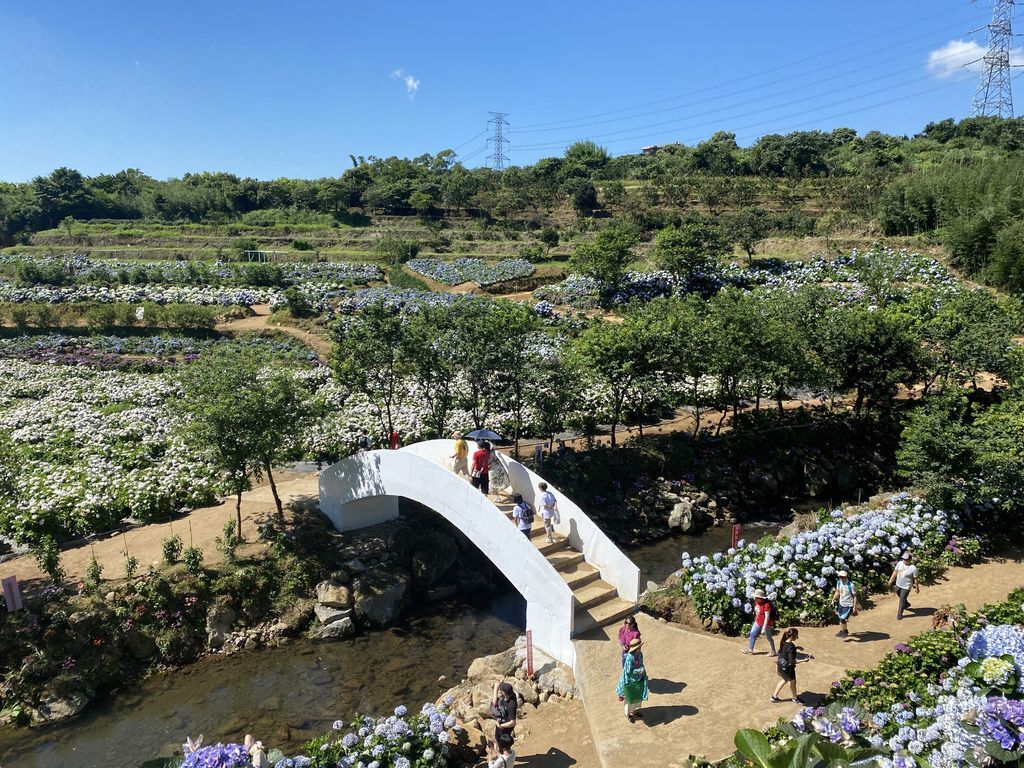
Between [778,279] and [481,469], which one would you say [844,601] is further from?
[778,279]

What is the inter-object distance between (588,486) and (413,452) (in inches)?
308

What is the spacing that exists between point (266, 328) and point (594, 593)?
33.9 metres

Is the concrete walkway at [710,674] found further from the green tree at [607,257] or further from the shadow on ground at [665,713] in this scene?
the green tree at [607,257]

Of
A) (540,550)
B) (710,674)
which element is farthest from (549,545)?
(710,674)

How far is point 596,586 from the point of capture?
1351 centimetres

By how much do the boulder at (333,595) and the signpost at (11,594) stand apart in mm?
6679

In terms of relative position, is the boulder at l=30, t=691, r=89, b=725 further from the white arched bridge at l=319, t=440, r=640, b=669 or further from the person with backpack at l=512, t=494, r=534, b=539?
the person with backpack at l=512, t=494, r=534, b=539

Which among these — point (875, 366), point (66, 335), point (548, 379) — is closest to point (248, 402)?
point (548, 379)

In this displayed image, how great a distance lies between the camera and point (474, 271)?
50.7 meters

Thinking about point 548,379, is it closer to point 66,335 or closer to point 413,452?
point 413,452

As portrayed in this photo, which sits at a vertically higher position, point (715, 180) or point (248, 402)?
point (715, 180)

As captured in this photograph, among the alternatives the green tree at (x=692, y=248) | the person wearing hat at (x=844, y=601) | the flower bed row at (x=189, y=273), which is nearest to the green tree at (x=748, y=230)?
the green tree at (x=692, y=248)

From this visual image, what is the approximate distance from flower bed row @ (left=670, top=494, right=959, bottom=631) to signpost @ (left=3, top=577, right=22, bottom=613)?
586 inches

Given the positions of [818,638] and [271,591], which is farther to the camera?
[271,591]
